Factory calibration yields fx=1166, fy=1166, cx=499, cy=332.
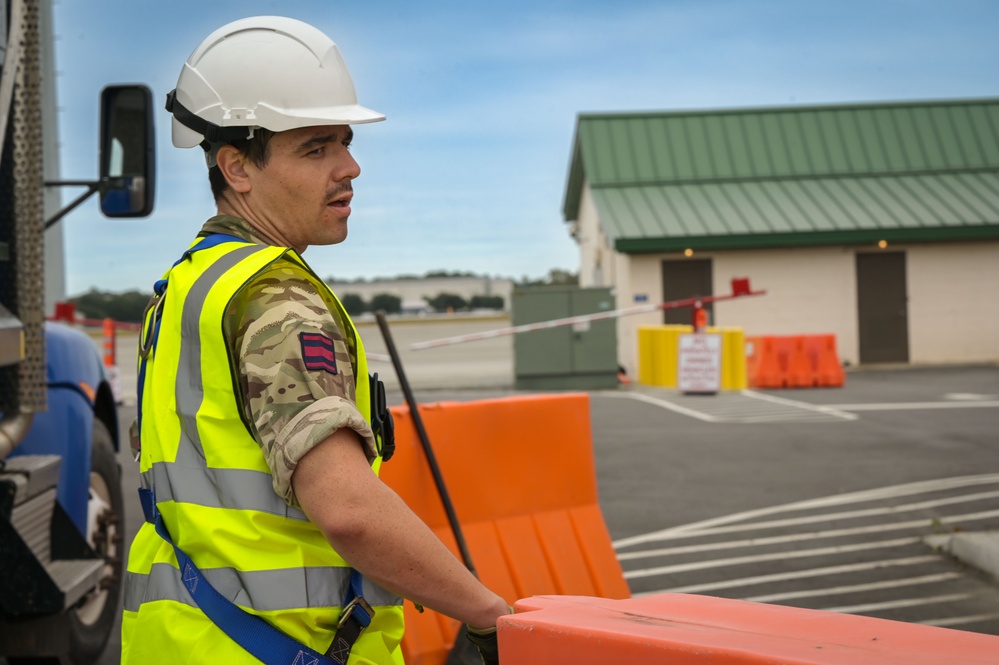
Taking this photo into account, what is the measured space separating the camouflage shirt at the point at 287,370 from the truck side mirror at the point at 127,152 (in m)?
2.83

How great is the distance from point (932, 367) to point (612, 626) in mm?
25659

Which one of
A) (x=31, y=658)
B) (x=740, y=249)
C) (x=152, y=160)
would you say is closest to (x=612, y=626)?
(x=152, y=160)

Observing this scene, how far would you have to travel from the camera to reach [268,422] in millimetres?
1912

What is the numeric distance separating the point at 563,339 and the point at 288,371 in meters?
20.5

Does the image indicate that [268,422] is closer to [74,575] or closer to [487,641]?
[487,641]

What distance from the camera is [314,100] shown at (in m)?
2.17

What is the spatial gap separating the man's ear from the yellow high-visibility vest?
13 cm

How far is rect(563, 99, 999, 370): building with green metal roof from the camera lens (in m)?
25.9

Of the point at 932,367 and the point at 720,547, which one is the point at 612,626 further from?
the point at 932,367

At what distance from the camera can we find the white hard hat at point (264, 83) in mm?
2148

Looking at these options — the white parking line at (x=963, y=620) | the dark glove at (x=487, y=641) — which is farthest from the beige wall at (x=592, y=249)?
the dark glove at (x=487, y=641)

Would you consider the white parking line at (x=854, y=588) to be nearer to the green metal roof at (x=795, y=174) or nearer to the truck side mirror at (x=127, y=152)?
the truck side mirror at (x=127, y=152)

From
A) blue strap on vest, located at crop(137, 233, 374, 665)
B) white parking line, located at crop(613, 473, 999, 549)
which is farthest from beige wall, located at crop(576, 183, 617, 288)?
blue strap on vest, located at crop(137, 233, 374, 665)

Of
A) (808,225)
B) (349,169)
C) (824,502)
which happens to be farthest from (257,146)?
(808,225)
